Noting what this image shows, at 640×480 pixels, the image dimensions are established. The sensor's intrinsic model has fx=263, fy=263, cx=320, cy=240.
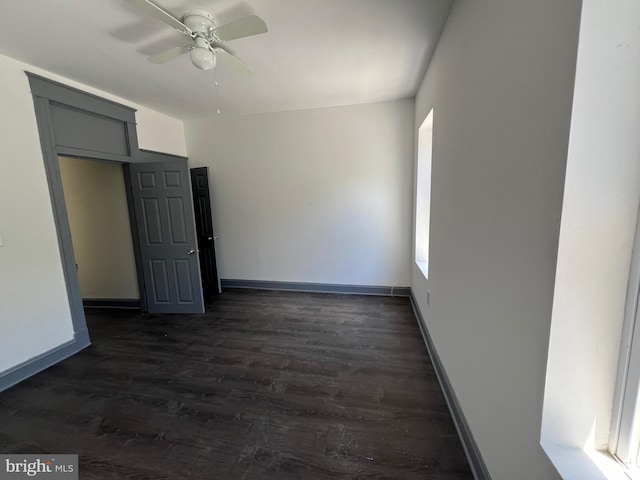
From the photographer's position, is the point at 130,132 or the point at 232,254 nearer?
the point at 130,132

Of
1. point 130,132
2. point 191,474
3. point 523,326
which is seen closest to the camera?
point 523,326

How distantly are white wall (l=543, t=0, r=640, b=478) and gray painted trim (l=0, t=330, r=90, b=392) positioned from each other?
3.66 meters

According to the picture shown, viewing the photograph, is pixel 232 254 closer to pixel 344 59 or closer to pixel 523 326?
pixel 344 59

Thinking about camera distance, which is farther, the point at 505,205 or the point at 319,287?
the point at 319,287

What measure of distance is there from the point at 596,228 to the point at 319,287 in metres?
3.67

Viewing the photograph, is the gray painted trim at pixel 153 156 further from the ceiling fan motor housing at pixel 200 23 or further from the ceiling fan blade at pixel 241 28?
the ceiling fan blade at pixel 241 28

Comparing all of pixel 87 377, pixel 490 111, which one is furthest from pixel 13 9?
pixel 490 111

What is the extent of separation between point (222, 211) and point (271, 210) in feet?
2.88

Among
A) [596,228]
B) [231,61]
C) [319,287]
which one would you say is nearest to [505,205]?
[596,228]

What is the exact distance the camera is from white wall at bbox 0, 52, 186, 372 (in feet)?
7.36

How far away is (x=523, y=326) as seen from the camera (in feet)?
3.14

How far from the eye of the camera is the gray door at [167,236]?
340 cm

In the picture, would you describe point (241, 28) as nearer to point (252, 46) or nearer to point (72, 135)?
point (252, 46)

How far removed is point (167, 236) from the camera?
3.54 meters
